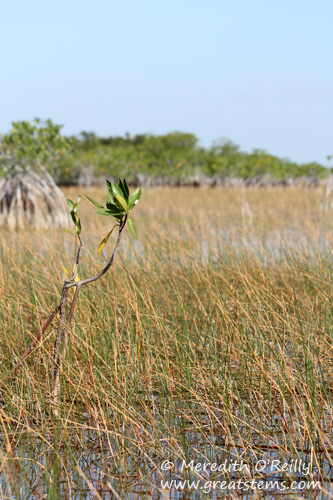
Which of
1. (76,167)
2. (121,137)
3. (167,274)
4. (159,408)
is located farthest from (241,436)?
(121,137)

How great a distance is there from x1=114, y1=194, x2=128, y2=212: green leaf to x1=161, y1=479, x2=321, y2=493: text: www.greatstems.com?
4.02 feet

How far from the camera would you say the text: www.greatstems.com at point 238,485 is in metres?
2.31

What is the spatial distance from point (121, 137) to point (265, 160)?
98.7 ft

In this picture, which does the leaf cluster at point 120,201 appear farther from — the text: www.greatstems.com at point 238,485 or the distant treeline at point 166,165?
the distant treeline at point 166,165

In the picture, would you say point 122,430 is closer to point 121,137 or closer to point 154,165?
point 154,165

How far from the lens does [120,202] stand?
8.28 feet

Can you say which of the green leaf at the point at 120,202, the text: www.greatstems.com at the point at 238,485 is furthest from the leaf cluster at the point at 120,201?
the text: www.greatstems.com at the point at 238,485

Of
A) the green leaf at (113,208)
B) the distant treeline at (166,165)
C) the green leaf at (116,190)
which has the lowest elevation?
the green leaf at (113,208)

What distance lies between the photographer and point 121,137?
69.6 m

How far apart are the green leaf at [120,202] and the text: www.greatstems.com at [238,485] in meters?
1.23

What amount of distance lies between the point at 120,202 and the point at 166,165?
36.9 m

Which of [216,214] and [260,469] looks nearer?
[260,469]

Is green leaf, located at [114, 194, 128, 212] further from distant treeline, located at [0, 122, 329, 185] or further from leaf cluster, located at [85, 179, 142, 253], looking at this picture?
distant treeline, located at [0, 122, 329, 185]

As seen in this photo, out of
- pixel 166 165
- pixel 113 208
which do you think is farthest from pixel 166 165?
pixel 113 208
